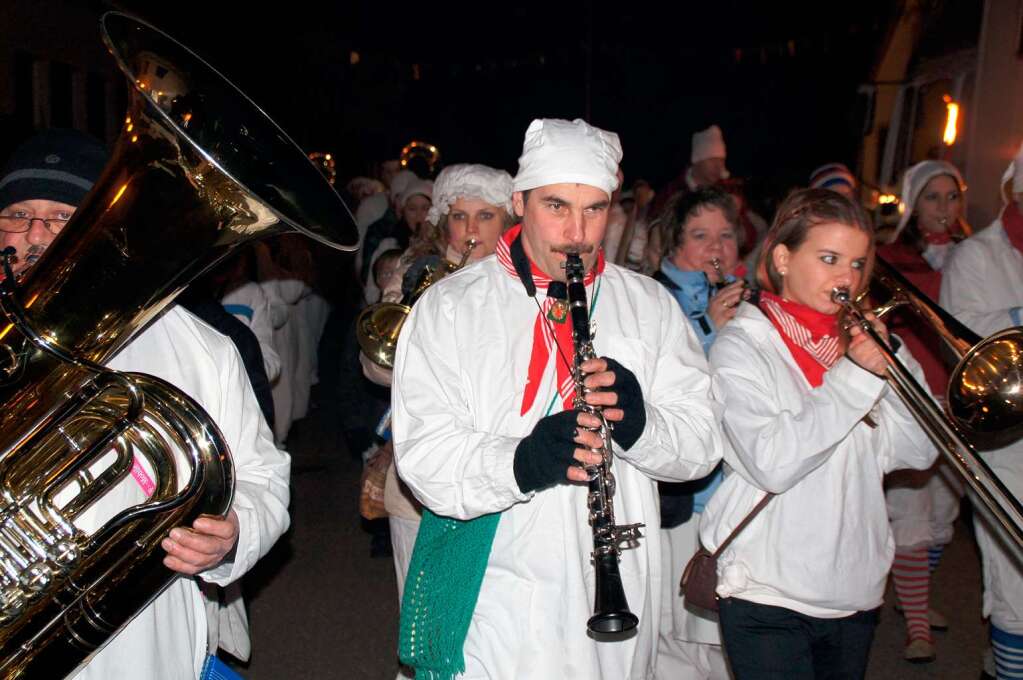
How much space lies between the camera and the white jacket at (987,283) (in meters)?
4.02

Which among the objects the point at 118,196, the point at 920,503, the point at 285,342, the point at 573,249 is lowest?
the point at 920,503

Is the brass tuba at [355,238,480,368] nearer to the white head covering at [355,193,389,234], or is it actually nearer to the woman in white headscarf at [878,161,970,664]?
the woman in white headscarf at [878,161,970,664]

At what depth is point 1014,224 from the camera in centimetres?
410

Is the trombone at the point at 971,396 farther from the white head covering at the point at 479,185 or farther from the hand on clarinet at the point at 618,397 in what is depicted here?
the white head covering at the point at 479,185

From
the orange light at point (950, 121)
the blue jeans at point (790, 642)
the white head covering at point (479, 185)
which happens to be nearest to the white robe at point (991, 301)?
the blue jeans at point (790, 642)

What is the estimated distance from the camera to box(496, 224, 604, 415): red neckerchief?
2.52 metres

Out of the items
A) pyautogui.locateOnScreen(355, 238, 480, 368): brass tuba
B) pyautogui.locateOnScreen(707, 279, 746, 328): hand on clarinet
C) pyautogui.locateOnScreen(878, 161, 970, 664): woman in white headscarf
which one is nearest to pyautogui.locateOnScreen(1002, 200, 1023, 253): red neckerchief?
pyautogui.locateOnScreen(878, 161, 970, 664): woman in white headscarf

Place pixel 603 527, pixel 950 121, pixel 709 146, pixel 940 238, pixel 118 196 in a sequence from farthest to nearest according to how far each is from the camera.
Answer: pixel 950 121 → pixel 709 146 → pixel 940 238 → pixel 603 527 → pixel 118 196

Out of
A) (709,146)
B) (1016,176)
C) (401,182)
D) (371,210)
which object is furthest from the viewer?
(371,210)

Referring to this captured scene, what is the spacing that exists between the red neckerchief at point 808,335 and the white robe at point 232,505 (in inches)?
60.6

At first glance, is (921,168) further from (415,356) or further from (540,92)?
(540,92)

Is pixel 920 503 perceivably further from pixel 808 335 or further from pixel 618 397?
pixel 618 397

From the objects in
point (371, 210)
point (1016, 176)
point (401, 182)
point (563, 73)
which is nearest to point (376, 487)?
Answer: point (1016, 176)

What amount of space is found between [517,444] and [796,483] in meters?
0.97
